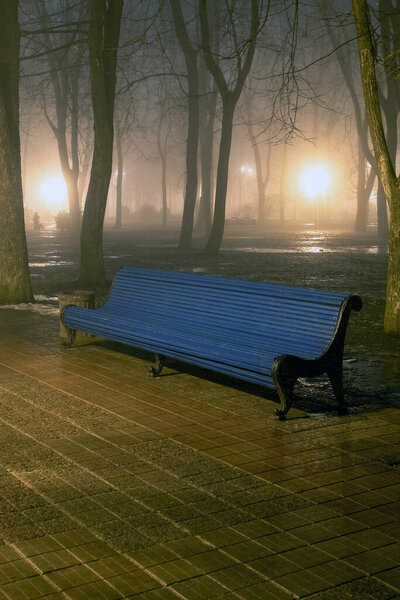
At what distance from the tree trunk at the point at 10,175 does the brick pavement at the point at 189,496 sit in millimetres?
6436

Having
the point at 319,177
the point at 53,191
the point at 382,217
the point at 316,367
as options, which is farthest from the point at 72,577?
the point at 53,191

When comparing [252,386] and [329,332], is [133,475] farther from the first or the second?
[252,386]

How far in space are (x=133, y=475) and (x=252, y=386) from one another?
2.76 m

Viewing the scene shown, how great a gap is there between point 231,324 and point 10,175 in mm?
6858

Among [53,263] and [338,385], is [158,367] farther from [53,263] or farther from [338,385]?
[53,263]

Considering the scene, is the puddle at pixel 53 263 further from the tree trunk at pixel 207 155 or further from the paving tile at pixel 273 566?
the paving tile at pixel 273 566

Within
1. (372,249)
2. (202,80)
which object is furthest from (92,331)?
(202,80)

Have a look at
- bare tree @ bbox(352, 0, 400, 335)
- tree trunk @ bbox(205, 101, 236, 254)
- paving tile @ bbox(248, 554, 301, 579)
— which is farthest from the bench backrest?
tree trunk @ bbox(205, 101, 236, 254)

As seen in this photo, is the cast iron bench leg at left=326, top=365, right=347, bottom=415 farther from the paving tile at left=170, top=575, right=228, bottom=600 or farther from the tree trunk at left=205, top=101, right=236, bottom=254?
the tree trunk at left=205, top=101, right=236, bottom=254

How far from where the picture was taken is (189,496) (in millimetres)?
4762

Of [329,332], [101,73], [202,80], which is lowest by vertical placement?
[329,332]

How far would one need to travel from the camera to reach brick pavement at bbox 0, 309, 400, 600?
3756 mm

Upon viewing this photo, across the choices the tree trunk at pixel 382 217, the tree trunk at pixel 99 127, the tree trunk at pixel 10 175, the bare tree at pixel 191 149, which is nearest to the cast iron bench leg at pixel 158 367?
the tree trunk at pixel 10 175

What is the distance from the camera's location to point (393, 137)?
106 ft
